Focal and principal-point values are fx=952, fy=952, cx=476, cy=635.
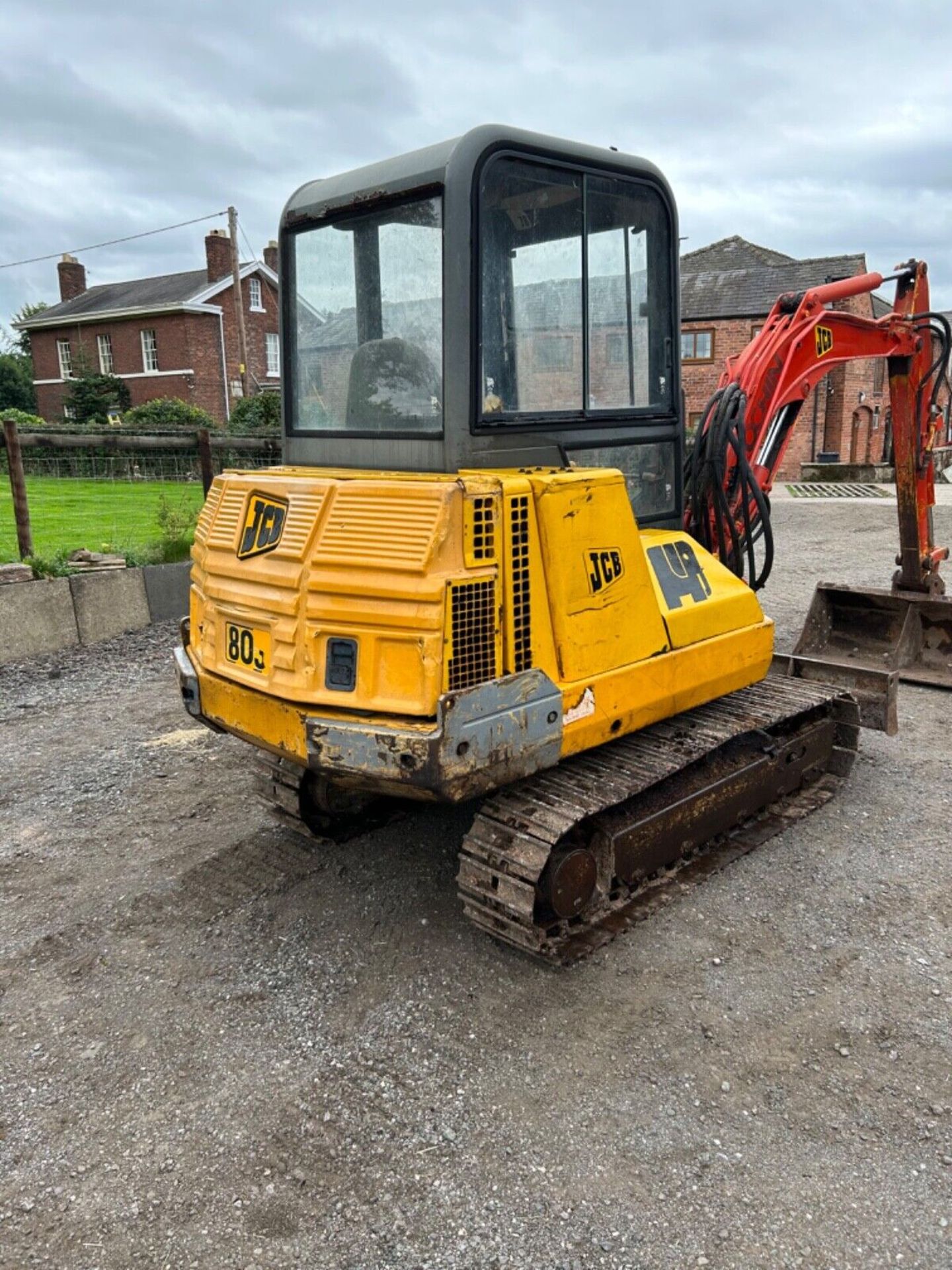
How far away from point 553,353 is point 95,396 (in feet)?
115

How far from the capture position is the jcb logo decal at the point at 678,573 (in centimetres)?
410

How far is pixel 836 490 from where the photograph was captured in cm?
2217

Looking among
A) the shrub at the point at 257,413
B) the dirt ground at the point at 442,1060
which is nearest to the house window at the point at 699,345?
the shrub at the point at 257,413

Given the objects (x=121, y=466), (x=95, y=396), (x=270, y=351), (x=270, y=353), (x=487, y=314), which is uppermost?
(x=270, y=351)

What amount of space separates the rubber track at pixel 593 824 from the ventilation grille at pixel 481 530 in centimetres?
99

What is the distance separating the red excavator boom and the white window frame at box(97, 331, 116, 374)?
114ft

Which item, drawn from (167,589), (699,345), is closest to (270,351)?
(699,345)

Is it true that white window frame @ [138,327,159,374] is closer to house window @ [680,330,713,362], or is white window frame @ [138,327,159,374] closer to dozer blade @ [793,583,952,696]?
house window @ [680,330,713,362]

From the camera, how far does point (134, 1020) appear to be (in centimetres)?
332

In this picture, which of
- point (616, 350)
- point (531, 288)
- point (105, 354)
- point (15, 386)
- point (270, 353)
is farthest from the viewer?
point (15, 386)

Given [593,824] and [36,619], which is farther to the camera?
[36,619]

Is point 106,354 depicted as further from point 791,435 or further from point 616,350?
point 616,350

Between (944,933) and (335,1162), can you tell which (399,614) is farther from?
(944,933)

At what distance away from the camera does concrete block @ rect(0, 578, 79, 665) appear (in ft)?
24.7
